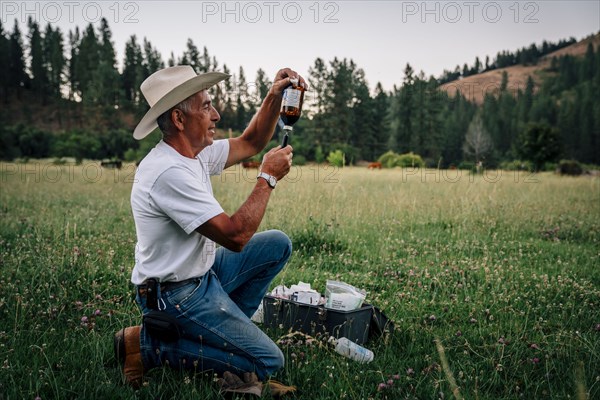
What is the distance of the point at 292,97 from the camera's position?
4035mm

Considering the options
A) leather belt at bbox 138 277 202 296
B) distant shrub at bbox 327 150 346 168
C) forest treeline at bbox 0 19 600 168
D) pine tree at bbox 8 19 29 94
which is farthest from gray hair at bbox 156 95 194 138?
pine tree at bbox 8 19 29 94

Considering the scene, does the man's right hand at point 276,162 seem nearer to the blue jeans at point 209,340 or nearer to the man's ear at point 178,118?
the man's ear at point 178,118

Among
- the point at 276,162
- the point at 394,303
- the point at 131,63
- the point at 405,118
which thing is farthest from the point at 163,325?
the point at 131,63

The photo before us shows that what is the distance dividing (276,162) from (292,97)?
31.7 inches

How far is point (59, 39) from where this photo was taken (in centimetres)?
9594

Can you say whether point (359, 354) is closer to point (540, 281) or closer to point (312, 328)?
point (312, 328)

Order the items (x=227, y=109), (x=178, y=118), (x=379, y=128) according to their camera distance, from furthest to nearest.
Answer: (x=379, y=128) → (x=227, y=109) → (x=178, y=118)

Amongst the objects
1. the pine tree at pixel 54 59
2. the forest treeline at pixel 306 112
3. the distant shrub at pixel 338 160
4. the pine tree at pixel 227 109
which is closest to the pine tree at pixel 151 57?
the forest treeline at pixel 306 112

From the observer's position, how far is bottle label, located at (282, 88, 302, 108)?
4039 millimetres

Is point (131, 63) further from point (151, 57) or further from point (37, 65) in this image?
point (37, 65)

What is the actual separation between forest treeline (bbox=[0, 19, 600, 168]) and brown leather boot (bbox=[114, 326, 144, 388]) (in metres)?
41.5

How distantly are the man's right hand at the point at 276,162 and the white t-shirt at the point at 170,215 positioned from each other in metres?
0.42

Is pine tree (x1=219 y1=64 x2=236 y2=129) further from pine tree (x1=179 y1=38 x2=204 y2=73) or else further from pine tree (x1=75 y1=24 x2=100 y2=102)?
Answer: pine tree (x1=75 y1=24 x2=100 y2=102)

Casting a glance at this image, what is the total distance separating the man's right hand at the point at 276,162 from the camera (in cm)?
344
